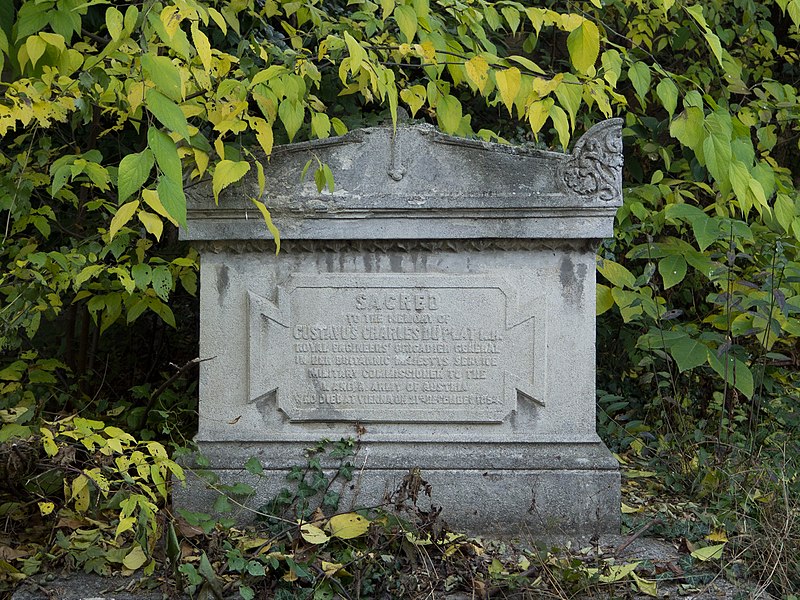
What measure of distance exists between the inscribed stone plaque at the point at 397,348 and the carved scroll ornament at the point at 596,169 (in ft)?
1.69

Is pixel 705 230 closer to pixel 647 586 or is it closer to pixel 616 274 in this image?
pixel 616 274

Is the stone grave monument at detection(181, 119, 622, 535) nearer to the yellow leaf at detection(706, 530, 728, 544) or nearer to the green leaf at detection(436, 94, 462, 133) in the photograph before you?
the green leaf at detection(436, 94, 462, 133)

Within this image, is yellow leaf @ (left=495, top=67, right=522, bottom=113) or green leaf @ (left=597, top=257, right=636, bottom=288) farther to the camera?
green leaf @ (left=597, top=257, right=636, bottom=288)

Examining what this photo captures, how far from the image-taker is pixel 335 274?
3762 millimetres

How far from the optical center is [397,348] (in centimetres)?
378

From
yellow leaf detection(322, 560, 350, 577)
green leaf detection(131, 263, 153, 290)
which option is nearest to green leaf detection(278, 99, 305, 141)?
green leaf detection(131, 263, 153, 290)

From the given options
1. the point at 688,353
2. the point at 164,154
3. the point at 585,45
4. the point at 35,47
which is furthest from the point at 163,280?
the point at 688,353

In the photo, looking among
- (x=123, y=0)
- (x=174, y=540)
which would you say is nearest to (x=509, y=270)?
(x=174, y=540)

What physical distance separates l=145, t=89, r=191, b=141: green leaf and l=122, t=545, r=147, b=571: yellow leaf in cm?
183

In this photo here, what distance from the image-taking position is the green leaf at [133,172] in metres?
2.23

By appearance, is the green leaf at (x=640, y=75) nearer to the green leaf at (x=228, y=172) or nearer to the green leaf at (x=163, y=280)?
the green leaf at (x=228, y=172)

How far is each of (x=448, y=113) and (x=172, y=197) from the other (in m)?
1.82

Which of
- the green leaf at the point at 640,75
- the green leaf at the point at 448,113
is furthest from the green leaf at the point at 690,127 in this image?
the green leaf at the point at 448,113

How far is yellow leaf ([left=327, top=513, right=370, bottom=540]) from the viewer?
11.0 ft
